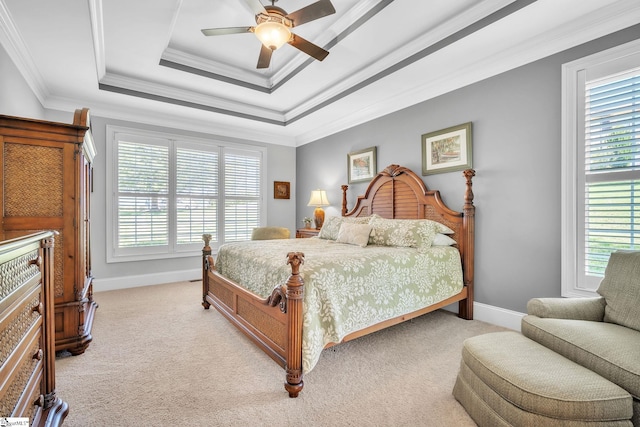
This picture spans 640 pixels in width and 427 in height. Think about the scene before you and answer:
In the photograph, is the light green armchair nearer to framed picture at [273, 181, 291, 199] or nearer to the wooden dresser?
the wooden dresser

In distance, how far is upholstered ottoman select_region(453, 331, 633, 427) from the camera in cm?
120

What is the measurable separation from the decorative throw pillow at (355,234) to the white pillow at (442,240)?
0.70 meters

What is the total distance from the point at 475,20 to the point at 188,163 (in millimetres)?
4287

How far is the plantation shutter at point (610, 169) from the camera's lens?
2.17 metres

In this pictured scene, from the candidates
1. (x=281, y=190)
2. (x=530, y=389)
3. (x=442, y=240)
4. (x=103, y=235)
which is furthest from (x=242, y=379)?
(x=281, y=190)

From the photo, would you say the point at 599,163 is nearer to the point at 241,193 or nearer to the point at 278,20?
the point at 278,20

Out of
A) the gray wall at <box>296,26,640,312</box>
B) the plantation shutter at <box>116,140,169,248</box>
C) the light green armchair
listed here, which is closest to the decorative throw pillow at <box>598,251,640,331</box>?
the light green armchair

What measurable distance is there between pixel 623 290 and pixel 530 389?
1005mm

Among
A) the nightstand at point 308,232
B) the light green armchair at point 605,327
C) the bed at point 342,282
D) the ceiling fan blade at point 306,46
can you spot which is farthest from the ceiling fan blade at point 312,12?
the nightstand at point 308,232

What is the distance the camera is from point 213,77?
12.3ft

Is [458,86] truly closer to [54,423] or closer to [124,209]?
[54,423]

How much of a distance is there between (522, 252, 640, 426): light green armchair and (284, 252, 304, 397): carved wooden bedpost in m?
1.39

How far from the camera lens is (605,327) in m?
1.61

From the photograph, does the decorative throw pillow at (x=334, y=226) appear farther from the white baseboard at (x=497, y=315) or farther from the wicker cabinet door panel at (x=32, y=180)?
the wicker cabinet door panel at (x=32, y=180)
